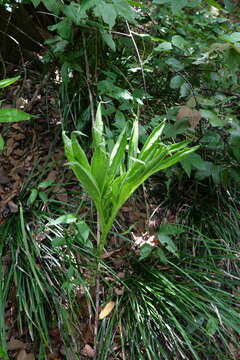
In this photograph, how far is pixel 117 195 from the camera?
4.79ft

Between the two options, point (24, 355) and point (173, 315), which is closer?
point (24, 355)

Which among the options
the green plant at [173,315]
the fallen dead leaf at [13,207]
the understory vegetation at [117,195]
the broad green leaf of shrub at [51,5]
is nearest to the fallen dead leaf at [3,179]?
the understory vegetation at [117,195]

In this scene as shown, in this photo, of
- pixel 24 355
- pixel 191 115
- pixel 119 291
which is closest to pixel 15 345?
pixel 24 355

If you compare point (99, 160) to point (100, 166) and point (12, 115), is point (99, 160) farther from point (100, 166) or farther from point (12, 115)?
point (12, 115)

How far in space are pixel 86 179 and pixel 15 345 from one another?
788 mm

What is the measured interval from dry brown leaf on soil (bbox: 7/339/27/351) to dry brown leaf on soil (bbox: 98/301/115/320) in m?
0.33

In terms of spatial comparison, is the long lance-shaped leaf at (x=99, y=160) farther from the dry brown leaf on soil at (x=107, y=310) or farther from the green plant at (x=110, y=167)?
the dry brown leaf on soil at (x=107, y=310)

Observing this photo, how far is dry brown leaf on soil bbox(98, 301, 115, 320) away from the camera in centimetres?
169

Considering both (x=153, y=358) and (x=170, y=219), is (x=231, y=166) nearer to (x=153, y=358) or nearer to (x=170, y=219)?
(x=170, y=219)

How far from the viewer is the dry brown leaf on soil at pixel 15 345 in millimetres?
1626

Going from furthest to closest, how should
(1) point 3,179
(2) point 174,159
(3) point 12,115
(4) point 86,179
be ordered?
(1) point 3,179, (2) point 174,159, (4) point 86,179, (3) point 12,115

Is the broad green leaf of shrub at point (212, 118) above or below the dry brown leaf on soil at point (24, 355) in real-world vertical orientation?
above

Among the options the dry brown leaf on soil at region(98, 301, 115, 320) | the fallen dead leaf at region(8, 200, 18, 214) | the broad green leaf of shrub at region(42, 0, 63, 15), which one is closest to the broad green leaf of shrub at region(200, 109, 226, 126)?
the broad green leaf of shrub at region(42, 0, 63, 15)

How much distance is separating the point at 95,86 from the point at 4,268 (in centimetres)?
109
